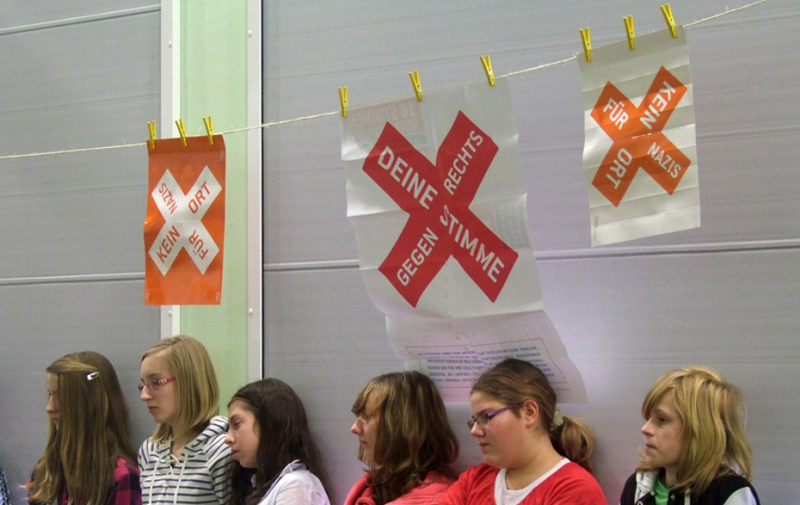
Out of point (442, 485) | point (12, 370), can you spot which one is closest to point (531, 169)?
point (442, 485)

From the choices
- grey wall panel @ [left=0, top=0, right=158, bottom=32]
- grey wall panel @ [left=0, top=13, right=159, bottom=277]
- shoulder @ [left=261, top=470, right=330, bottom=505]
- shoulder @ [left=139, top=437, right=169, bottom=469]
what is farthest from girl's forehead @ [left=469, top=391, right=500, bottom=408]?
grey wall panel @ [left=0, top=0, right=158, bottom=32]

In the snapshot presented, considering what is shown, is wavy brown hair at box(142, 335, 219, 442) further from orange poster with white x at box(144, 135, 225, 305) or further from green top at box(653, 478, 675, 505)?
green top at box(653, 478, 675, 505)

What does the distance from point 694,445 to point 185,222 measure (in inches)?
71.2

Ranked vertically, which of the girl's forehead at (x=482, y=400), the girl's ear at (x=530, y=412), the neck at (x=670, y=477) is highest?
the girl's forehead at (x=482, y=400)

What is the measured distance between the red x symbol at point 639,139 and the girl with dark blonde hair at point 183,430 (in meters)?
1.68

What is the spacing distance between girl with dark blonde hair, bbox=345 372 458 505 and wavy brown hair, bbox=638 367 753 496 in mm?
657

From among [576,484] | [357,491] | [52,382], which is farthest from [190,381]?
[576,484]

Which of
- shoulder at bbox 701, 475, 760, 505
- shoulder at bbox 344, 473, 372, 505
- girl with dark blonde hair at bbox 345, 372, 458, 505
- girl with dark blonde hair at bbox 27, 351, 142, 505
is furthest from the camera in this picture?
girl with dark blonde hair at bbox 27, 351, 142, 505

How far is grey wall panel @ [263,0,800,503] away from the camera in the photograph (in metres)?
2.42

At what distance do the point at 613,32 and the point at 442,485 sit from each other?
151 cm

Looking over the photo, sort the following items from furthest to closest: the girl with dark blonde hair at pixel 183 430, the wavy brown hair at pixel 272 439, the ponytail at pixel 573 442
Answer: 1. the girl with dark blonde hair at pixel 183 430
2. the wavy brown hair at pixel 272 439
3. the ponytail at pixel 573 442

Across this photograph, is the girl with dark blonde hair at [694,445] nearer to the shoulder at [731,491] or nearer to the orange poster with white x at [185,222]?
the shoulder at [731,491]

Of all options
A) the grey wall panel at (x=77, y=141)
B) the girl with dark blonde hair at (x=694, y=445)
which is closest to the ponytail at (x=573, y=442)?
the girl with dark blonde hair at (x=694, y=445)

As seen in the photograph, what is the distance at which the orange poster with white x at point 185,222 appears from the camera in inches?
115
